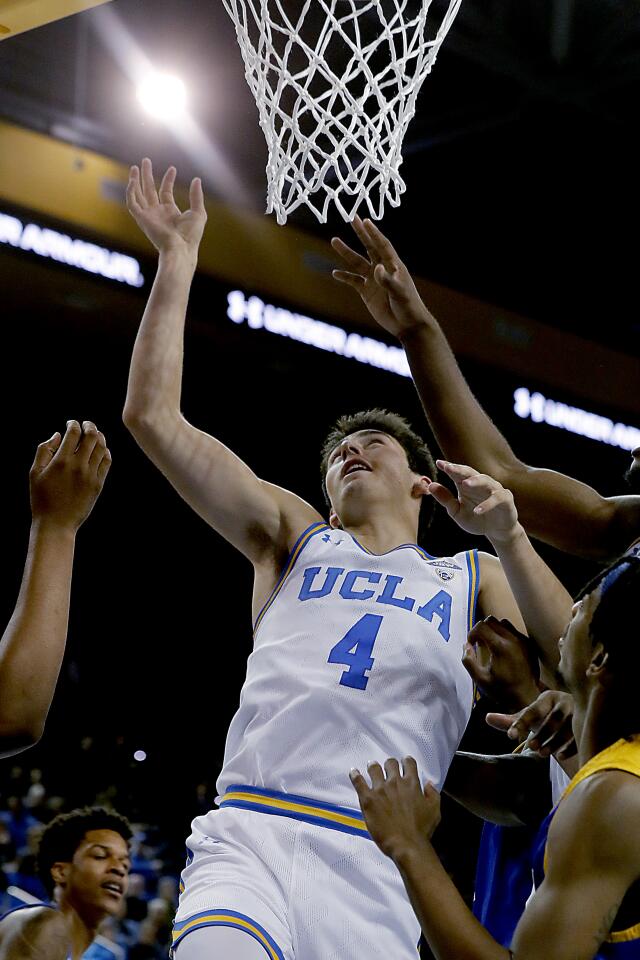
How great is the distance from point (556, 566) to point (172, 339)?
601 cm

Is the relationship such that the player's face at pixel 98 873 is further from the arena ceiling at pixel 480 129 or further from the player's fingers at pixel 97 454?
the player's fingers at pixel 97 454

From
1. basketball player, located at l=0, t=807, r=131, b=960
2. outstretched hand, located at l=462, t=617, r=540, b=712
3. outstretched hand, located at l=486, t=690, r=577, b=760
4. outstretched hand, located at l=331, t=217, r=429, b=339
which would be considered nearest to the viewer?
outstretched hand, located at l=486, t=690, r=577, b=760

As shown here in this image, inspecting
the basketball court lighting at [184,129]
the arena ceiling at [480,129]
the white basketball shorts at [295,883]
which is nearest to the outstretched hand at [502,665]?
the white basketball shorts at [295,883]

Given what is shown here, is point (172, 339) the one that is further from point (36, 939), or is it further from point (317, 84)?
point (317, 84)

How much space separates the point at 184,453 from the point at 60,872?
289 cm

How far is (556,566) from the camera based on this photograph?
8.84 m

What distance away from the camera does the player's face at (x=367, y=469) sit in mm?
3475

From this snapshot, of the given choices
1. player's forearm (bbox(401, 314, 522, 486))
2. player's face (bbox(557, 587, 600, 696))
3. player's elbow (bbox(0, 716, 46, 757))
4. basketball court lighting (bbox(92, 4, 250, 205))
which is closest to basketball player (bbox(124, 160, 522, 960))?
player's forearm (bbox(401, 314, 522, 486))

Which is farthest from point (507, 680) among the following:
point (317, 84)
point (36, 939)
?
point (317, 84)

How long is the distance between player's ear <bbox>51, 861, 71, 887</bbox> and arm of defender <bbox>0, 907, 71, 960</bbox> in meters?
1.08

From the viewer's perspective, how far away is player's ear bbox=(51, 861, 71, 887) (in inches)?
210

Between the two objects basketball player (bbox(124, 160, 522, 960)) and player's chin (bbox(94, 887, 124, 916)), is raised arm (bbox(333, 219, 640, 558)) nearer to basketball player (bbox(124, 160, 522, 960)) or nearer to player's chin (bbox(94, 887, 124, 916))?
basketball player (bbox(124, 160, 522, 960))

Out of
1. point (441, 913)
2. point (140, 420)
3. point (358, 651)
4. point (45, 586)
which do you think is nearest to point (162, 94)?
point (140, 420)

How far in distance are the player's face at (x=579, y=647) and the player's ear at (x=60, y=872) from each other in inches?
148
